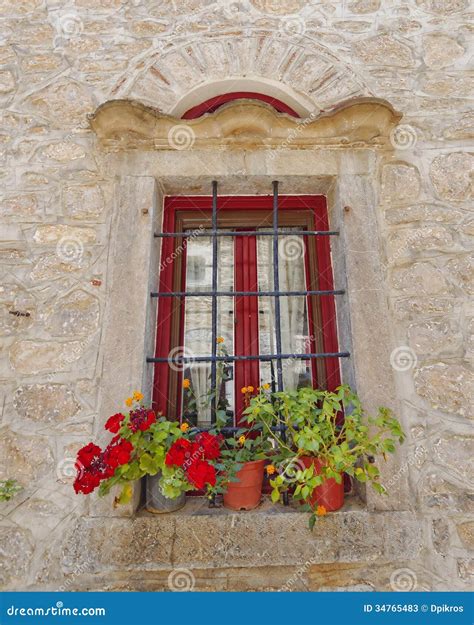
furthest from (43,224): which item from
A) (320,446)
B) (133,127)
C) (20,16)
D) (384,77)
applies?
(384,77)

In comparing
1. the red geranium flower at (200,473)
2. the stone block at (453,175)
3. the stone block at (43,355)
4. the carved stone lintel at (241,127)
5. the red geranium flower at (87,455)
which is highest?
the carved stone lintel at (241,127)

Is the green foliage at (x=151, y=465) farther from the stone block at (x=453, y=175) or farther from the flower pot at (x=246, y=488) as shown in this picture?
the stone block at (x=453, y=175)

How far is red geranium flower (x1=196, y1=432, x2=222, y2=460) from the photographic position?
1597 millimetres

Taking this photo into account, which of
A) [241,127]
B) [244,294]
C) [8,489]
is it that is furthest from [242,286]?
[8,489]

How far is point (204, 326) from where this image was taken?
2.36m

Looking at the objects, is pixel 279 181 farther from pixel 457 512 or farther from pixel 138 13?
pixel 457 512

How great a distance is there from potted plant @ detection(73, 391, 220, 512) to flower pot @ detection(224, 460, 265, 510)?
196 mm

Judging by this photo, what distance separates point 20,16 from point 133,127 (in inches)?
51.5

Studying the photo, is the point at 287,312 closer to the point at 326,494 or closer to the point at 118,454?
the point at 326,494

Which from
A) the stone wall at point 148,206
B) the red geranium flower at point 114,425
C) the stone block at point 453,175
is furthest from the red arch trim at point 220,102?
the red geranium flower at point 114,425

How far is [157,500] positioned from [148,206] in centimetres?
146

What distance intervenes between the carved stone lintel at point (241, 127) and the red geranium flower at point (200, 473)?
1.67 m

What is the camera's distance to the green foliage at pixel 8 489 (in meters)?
1.82

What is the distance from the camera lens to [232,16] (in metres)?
2.59
